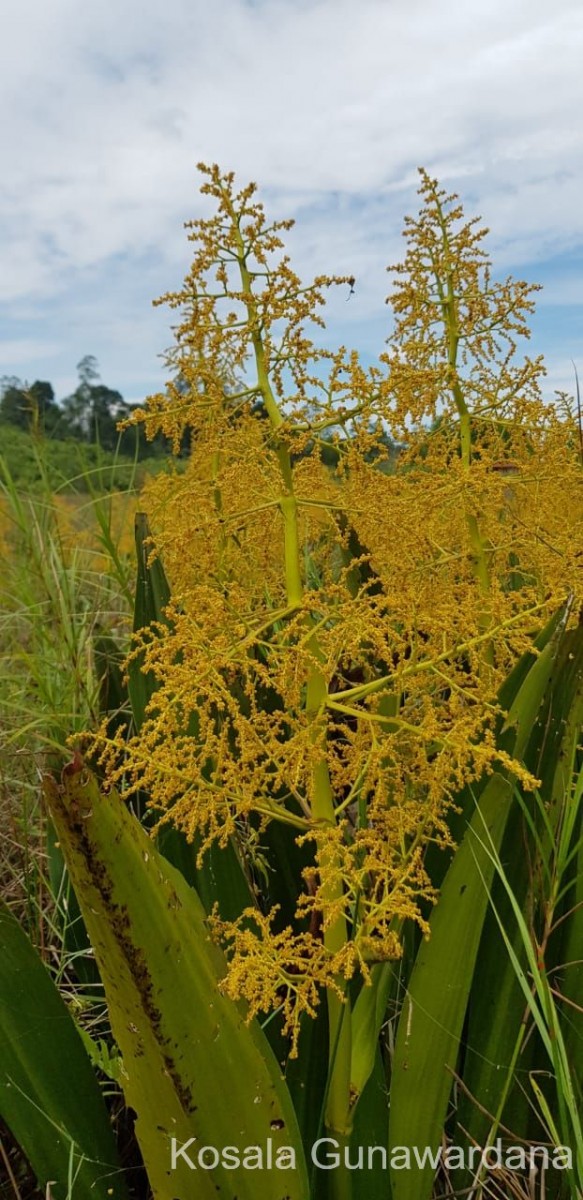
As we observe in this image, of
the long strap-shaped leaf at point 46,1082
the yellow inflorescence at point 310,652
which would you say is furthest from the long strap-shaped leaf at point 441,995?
the long strap-shaped leaf at point 46,1082

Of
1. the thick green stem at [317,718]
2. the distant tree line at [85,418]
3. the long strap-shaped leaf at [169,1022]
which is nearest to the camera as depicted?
the long strap-shaped leaf at [169,1022]

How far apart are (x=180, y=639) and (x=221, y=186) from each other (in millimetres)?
712

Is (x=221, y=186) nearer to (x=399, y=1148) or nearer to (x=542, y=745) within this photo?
(x=542, y=745)

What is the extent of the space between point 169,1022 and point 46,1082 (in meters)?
0.48

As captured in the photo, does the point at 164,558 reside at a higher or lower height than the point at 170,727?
higher

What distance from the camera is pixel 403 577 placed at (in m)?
1.58

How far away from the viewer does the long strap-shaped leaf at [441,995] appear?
1427mm

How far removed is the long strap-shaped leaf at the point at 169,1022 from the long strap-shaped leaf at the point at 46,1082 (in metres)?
0.24

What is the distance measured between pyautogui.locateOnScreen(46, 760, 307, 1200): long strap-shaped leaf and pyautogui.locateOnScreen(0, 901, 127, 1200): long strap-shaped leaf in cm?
24

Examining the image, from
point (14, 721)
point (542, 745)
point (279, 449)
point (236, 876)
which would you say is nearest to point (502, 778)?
point (542, 745)

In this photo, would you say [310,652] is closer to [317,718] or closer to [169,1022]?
[317,718]

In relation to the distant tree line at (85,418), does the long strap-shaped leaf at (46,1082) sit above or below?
below

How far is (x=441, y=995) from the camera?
1.43 meters

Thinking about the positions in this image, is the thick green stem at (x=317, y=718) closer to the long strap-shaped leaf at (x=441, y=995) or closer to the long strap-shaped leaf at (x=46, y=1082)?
the long strap-shaped leaf at (x=441, y=995)
